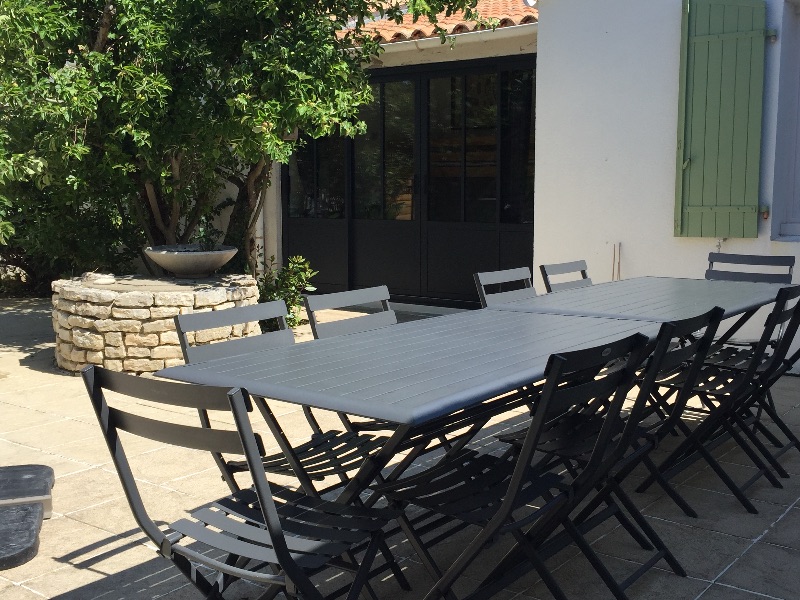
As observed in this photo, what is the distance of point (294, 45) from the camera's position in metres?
6.86

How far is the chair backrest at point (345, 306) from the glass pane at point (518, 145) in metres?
4.92

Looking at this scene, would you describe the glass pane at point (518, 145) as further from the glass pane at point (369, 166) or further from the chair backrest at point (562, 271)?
the chair backrest at point (562, 271)

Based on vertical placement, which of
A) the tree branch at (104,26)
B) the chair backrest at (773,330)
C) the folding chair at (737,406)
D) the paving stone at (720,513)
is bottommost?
the paving stone at (720,513)

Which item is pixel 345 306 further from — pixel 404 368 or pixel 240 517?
pixel 240 517

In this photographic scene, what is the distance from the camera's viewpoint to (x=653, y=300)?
187 inches

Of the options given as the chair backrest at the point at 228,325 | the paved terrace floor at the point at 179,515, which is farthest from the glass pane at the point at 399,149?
the chair backrest at the point at 228,325

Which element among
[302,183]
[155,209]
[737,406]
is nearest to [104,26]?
[155,209]

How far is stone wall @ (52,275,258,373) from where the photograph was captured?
6613mm

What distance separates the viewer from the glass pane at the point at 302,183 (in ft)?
34.4

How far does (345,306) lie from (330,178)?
6512 millimetres

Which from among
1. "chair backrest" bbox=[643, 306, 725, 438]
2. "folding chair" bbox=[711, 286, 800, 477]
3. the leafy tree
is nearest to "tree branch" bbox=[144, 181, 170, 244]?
the leafy tree

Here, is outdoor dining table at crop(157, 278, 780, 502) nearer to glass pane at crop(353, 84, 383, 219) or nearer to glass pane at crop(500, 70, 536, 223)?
glass pane at crop(500, 70, 536, 223)

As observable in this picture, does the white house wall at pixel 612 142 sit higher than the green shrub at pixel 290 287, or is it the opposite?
the white house wall at pixel 612 142

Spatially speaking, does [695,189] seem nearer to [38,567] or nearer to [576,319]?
[576,319]
